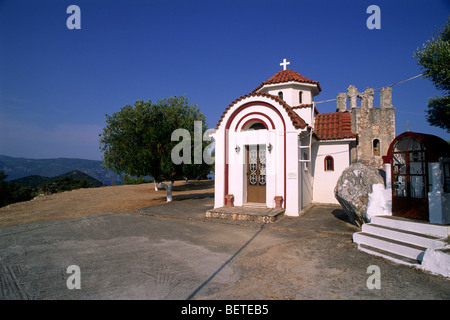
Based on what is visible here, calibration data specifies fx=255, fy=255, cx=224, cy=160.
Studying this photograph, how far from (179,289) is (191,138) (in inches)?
468

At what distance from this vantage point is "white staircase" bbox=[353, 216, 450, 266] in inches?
226

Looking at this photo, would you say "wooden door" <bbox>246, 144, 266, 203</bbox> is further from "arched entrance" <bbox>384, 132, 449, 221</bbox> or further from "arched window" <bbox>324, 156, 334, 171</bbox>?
"arched entrance" <bbox>384, 132, 449, 221</bbox>

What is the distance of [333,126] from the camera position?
50.0ft

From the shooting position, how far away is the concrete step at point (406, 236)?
567 cm

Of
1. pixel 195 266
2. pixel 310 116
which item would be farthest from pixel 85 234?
pixel 310 116

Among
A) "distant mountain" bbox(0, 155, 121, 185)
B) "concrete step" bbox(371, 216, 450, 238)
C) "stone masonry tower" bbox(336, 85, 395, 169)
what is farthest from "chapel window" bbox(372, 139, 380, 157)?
"distant mountain" bbox(0, 155, 121, 185)

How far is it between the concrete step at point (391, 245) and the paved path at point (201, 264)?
0.42 metres

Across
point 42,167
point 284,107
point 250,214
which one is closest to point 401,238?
point 250,214

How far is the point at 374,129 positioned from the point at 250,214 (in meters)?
9.67

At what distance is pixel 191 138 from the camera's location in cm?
1580

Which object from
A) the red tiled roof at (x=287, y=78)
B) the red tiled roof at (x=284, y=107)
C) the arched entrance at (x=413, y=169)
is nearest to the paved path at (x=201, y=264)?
the arched entrance at (x=413, y=169)

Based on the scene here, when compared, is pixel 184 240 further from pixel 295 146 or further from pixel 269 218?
pixel 295 146

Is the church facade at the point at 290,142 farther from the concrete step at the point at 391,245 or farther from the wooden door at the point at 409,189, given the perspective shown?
the concrete step at the point at 391,245

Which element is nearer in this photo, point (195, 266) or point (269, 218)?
point (195, 266)
